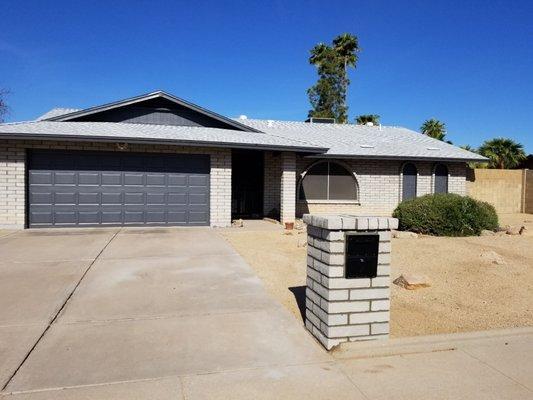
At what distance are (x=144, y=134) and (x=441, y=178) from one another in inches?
536

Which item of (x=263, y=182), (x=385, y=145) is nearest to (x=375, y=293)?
(x=263, y=182)

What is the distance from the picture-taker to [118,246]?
9.88m

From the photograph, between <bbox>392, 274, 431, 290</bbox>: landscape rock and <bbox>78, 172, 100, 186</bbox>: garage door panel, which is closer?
<bbox>392, 274, 431, 290</bbox>: landscape rock

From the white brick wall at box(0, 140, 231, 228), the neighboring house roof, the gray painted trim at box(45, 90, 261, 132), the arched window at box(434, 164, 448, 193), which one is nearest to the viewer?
the white brick wall at box(0, 140, 231, 228)

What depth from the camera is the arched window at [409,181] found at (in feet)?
62.4

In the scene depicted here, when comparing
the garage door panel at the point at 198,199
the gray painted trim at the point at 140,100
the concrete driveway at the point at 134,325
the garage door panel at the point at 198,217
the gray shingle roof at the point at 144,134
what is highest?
the gray painted trim at the point at 140,100

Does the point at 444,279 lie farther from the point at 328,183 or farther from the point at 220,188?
the point at 328,183

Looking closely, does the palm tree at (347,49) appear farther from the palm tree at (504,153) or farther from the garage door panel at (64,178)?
the garage door panel at (64,178)

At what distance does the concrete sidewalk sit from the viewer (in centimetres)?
322

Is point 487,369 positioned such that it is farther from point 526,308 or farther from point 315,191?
point 315,191

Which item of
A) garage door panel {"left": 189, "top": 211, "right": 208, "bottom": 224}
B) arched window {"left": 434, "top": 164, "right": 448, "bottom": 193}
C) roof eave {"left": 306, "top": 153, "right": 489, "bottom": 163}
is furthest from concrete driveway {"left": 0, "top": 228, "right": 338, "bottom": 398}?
arched window {"left": 434, "top": 164, "right": 448, "bottom": 193}

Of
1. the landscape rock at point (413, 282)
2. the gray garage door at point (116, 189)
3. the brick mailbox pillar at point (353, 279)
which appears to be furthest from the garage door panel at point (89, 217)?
the brick mailbox pillar at point (353, 279)

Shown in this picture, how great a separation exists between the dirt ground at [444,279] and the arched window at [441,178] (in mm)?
7379

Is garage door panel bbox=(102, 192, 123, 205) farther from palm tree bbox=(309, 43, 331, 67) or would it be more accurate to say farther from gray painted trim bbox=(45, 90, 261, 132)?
palm tree bbox=(309, 43, 331, 67)
